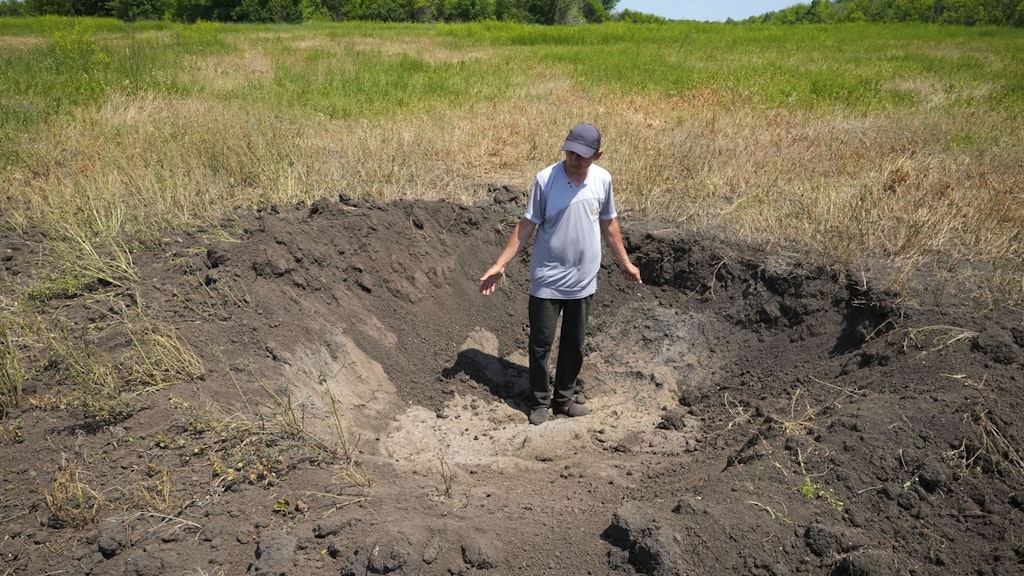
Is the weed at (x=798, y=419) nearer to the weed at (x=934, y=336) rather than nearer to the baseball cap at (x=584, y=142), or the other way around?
the weed at (x=934, y=336)

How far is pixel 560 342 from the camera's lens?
4.39m

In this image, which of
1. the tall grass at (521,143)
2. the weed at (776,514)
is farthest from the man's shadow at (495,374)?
the weed at (776,514)

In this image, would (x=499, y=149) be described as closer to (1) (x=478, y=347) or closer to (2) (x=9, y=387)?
(1) (x=478, y=347)

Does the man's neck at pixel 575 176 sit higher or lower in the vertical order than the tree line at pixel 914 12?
lower

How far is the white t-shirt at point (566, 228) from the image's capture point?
382 centimetres

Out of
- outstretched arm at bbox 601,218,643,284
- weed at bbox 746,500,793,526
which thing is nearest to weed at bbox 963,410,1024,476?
weed at bbox 746,500,793,526

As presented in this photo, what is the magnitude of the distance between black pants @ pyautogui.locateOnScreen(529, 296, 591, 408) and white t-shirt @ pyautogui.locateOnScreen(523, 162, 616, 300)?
0.39 feet

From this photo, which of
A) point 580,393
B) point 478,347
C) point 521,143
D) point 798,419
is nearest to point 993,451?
point 798,419

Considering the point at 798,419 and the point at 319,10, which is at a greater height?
the point at 319,10

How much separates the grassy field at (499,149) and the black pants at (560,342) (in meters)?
2.03

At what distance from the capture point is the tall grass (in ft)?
18.1

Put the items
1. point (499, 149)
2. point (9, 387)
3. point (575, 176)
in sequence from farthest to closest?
point (499, 149), point (575, 176), point (9, 387)

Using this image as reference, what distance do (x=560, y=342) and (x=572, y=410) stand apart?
1.81 feet

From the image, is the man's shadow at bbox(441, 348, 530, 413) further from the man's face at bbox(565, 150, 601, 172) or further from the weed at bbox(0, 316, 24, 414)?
the weed at bbox(0, 316, 24, 414)
